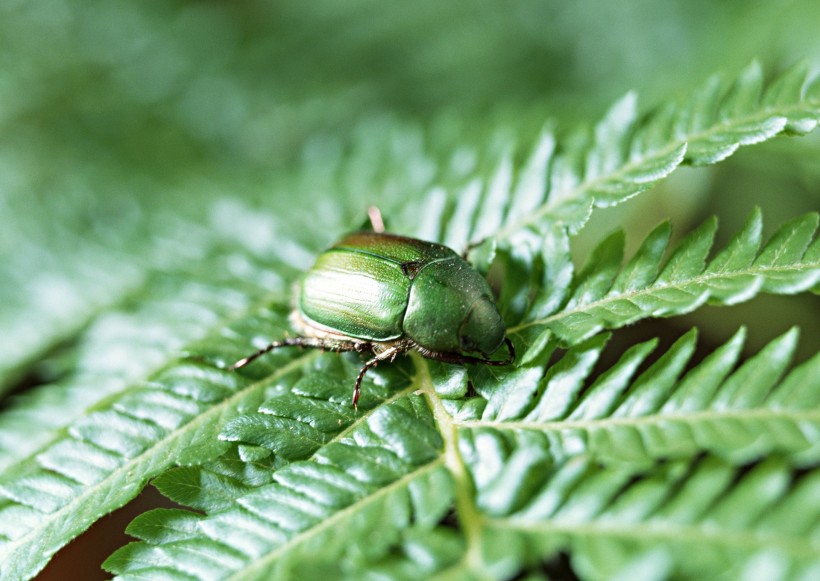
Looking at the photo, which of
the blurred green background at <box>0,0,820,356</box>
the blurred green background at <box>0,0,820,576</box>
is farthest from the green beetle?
the blurred green background at <box>0,0,820,356</box>

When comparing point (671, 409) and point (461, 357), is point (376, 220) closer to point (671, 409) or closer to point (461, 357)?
point (461, 357)

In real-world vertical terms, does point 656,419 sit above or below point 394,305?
below

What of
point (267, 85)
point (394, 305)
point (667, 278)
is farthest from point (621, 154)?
point (267, 85)

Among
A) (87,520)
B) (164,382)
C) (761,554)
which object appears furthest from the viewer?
(164,382)

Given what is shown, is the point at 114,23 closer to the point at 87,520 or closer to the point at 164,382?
the point at 164,382

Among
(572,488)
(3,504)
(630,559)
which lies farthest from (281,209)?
(630,559)

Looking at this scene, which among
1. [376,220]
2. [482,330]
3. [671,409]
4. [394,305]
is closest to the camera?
[671,409]
